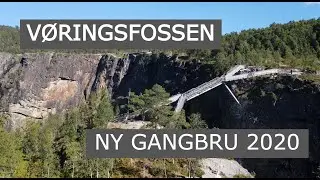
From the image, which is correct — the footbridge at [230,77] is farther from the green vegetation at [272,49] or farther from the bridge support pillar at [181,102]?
the green vegetation at [272,49]

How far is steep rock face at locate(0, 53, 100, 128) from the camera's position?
3637 inches

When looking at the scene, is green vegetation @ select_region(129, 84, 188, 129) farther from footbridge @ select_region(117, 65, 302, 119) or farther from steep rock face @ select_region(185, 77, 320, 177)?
footbridge @ select_region(117, 65, 302, 119)

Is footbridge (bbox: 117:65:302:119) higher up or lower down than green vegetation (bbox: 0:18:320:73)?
lower down

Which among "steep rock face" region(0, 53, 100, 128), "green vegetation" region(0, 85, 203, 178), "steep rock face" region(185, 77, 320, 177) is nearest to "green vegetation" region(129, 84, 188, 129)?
"green vegetation" region(0, 85, 203, 178)

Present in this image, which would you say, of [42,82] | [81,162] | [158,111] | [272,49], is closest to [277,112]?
[158,111]

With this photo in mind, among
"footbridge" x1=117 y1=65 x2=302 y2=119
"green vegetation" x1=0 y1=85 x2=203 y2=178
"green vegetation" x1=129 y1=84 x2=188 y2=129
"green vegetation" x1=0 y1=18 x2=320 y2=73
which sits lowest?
"green vegetation" x1=0 y1=85 x2=203 y2=178

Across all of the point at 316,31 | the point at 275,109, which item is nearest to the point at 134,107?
the point at 275,109

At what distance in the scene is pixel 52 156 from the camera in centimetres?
3656

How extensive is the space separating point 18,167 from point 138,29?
26923mm

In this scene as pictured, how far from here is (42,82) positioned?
9481 centimetres

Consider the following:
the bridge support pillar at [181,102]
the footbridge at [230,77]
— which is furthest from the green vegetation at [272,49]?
the bridge support pillar at [181,102]

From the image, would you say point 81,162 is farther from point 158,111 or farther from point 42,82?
point 42,82

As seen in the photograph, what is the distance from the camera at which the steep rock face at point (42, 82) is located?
92375mm

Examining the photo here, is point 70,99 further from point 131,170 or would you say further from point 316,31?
point 131,170
